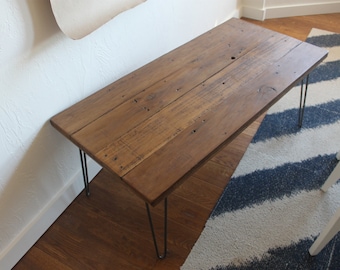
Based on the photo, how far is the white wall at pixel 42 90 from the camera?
909 millimetres

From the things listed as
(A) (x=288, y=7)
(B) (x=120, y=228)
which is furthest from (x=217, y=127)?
(A) (x=288, y=7)

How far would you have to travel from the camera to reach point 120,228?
1.20m

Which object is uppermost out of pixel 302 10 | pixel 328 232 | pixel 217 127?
pixel 217 127

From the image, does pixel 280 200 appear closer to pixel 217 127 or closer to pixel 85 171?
pixel 217 127

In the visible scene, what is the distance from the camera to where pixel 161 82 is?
3.99ft

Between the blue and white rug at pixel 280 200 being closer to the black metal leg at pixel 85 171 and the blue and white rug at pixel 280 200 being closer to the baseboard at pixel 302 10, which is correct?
the black metal leg at pixel 85 171

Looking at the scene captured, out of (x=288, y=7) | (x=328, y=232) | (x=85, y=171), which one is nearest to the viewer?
(x=328, y=232)

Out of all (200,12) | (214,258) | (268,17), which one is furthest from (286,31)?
(214,258)

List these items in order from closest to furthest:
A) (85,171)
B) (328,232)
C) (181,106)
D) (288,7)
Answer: (328,232), (181,106), (85,171), (288,7)

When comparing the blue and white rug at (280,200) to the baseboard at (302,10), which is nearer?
the blue and white rug at (280,200)

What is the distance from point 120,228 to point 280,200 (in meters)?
0.62

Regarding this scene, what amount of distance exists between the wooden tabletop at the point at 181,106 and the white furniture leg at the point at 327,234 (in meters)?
0.39

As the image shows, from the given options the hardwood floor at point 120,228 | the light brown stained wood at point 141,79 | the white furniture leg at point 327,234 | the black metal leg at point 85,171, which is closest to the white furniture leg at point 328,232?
the white furniture leg at point 327,234

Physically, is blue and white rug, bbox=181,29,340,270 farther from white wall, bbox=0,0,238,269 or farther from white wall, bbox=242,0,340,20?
white wall, bbox=242,0,340,20
